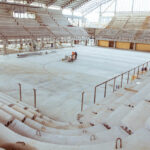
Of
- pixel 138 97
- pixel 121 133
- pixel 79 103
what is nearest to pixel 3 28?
pixel 79 103

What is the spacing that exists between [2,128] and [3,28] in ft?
85.6

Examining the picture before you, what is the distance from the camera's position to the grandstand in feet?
11.9

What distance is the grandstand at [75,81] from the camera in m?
3.63

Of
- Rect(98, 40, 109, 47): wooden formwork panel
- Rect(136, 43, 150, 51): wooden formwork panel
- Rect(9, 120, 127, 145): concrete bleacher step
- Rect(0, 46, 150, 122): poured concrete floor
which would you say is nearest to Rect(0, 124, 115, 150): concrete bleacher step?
Rect(9, 120, 127, 145): concrete bleacher step

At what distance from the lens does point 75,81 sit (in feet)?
42.5

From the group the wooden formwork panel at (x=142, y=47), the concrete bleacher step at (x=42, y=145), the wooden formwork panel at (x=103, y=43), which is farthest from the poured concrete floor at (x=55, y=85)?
the wooden formwork panel at (x=103, y=43)

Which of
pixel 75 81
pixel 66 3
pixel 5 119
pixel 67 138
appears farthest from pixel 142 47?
pixel 5 119

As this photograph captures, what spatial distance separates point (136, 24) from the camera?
3809cm

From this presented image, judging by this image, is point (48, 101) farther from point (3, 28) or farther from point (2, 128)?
point (3, 28)

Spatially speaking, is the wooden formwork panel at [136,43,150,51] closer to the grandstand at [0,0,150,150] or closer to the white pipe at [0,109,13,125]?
the grandstand at [0,0,150,150]

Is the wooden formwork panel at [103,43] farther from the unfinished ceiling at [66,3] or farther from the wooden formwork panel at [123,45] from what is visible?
the unfinished ceiling at [66,3]

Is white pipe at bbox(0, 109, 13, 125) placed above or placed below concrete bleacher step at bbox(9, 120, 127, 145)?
above

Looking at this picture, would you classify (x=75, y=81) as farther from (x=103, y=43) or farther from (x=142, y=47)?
(x=103, y=43)

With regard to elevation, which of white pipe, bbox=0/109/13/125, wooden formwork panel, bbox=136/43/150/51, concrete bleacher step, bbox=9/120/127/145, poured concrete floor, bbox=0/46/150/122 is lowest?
poured concrete floor, bbox=0/46/150/122
